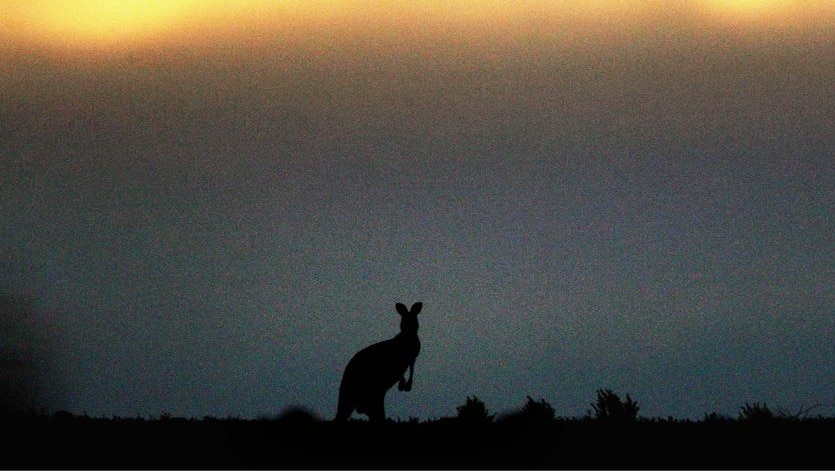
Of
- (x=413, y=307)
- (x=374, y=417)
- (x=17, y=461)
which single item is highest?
(x=413, y=307)

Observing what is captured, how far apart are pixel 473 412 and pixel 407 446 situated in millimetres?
1883

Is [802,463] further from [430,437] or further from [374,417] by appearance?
[374,417]

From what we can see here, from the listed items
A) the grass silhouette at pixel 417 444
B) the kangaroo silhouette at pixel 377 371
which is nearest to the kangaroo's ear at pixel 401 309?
the kangaroo silhouette at pixel 377 371

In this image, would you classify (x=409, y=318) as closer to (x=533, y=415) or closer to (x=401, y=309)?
(x=401, y=309)

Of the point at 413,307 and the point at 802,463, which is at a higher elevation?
the point at 413,307

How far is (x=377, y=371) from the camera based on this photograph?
14.8 meters

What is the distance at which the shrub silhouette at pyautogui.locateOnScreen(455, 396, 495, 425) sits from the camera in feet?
44.1

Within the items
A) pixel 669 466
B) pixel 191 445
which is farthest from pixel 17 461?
pixel 669 466

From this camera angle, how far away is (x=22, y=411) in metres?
15.3

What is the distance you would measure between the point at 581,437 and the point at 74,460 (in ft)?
17.0

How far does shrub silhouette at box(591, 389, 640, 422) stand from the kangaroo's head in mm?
2519

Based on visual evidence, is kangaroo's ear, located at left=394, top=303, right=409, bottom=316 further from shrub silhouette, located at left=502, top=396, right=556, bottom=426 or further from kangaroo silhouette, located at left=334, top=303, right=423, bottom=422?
shrub silhouette, located at left=502, top=396, right=556, bottom=426

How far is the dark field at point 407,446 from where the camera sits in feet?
37.8

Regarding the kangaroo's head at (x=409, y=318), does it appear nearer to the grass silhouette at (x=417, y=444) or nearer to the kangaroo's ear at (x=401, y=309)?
the kangaroo's ear at (x=401, y=309)
